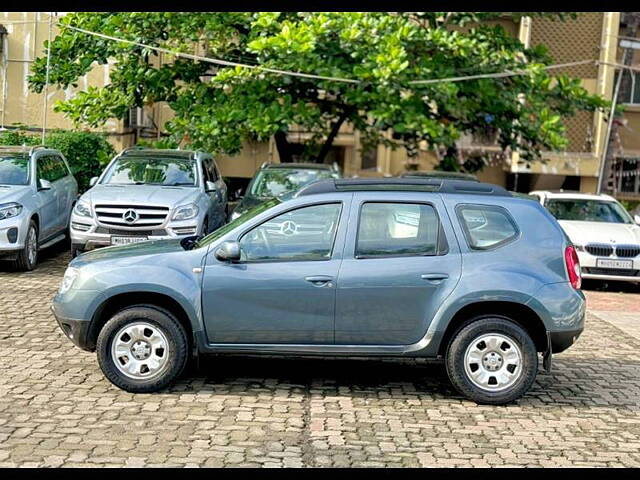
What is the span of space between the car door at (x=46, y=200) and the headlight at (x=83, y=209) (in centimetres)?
91

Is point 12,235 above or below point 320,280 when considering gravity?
below

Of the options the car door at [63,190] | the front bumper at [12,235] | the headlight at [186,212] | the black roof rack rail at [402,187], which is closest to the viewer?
the black roof rack rail at [402,187]

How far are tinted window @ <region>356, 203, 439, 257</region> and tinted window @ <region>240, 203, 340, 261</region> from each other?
25cm

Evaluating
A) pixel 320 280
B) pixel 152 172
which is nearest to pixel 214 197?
pixel 152 172

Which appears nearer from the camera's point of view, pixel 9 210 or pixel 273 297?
pixel 273 297

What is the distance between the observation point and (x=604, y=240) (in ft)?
51.8

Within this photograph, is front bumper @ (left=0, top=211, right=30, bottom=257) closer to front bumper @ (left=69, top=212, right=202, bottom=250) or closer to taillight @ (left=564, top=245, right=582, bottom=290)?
front bumper @ (left=69, top=212, right=202, bottom=250)

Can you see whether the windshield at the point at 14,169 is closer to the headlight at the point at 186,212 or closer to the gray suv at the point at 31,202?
the gray suv at the point at 31,202

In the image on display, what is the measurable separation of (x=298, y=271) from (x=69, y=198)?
986cm

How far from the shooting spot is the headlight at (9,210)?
539 inches

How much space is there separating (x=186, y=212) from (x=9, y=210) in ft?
8.12

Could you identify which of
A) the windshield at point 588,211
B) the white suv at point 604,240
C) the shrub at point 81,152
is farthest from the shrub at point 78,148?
the white suv at point 604,240

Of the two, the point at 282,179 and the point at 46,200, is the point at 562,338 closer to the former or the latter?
the point at 46,200
